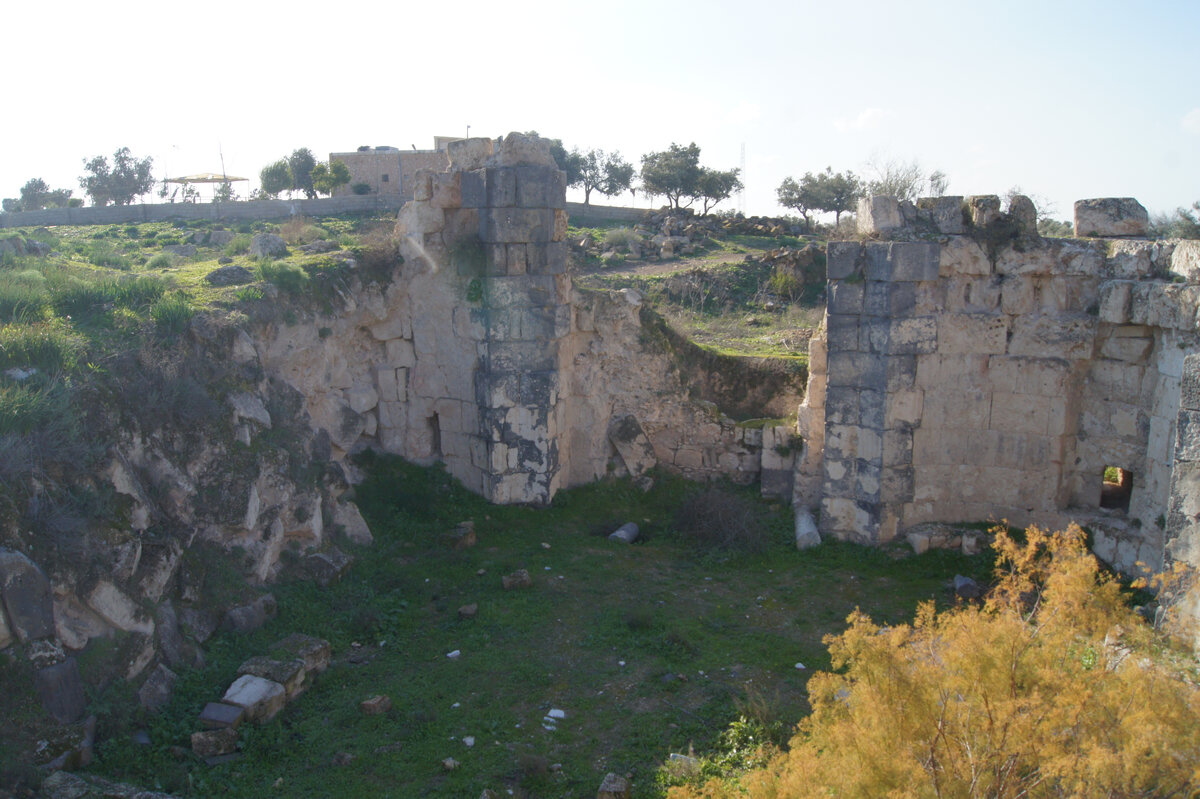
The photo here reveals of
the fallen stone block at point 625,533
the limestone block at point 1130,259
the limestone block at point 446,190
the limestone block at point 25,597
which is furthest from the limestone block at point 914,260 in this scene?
the limestone block at point 25,597

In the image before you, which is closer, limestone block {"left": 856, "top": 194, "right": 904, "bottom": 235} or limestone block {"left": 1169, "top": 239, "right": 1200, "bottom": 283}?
limestone block {"left": 1169, "top": 239, "right": 1200, "bottom": 283}

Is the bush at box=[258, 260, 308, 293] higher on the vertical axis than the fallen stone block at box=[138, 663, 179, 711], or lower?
higher

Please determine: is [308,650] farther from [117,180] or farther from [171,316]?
[117,180]

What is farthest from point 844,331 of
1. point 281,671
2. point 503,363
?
point 281,671

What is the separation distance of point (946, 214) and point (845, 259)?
1.11 m

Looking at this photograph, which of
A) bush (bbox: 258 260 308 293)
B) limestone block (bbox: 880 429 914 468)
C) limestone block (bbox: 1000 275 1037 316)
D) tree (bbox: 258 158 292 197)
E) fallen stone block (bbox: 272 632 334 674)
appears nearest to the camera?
fallen stone block (bbox: 272 632 334 674)

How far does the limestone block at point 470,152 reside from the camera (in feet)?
33.4

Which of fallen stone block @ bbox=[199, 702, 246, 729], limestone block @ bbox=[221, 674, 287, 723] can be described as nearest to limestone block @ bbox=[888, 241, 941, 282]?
limestone block @ bbox=[221, 674, 287, 723]

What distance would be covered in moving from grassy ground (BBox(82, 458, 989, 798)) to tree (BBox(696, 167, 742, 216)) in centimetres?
2529

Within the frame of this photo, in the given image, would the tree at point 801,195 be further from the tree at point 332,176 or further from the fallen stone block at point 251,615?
the fallen stone block at point 251,615

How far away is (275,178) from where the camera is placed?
31422mm

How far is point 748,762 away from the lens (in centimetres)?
584

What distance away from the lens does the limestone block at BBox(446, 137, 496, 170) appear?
33.4 ft

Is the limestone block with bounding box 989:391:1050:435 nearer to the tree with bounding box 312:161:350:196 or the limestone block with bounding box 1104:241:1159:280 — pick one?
the limestone block with bounding box 1104:241:1159:280
